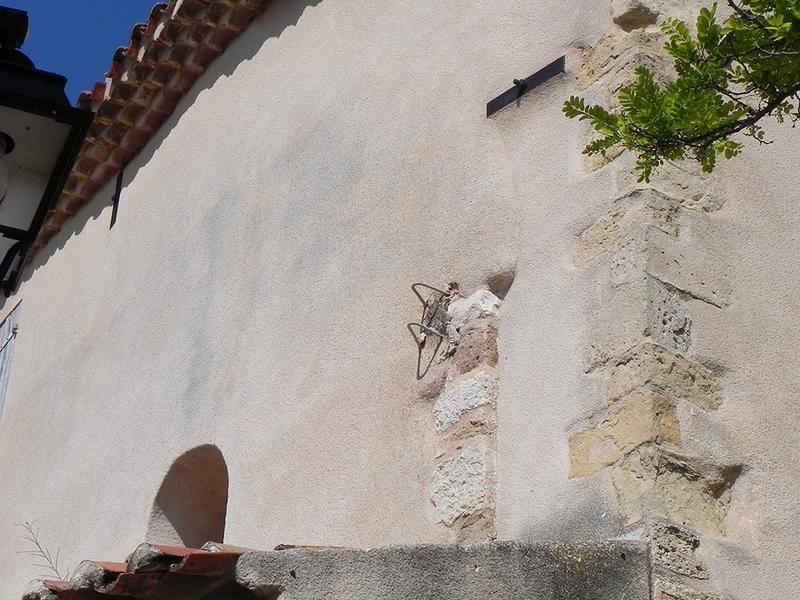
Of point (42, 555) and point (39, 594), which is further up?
point (42, 555)

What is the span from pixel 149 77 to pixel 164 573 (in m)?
4.76

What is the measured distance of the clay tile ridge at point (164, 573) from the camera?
3.54 meters

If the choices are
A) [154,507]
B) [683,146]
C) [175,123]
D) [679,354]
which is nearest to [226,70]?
[175,123]

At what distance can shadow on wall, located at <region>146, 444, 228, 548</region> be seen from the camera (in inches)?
241

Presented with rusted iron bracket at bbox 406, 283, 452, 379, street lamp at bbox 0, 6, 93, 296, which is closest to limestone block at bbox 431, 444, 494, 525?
rusted iron bracket at bbox 406, 283, 452, 379

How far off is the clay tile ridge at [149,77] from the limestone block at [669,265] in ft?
11.6

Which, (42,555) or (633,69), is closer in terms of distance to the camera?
(633,69)

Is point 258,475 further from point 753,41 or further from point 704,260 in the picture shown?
point 753,41

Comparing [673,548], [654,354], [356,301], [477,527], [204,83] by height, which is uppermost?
[204,83]

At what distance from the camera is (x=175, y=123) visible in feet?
25.6

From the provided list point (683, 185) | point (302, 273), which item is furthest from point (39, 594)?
point (683, 185)

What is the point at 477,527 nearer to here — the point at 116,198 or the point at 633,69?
the point at 633,69

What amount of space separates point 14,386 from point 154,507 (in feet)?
9.36

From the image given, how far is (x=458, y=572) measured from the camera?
334cm
